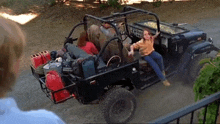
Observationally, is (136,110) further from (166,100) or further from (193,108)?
(193,108)

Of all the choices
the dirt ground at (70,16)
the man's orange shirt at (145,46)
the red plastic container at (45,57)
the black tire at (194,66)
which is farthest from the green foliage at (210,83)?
the dirt ground at (70,16)

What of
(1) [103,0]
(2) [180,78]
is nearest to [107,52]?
(2) [180,78]

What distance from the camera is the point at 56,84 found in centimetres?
443

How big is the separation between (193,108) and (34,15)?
14.1m

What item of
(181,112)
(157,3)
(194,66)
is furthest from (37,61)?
(157,3)

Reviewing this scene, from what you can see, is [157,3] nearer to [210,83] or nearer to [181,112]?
[210,83]

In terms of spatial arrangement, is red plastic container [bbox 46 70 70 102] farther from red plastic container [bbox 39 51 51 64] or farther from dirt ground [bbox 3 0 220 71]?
dirt ground [bbox 3 0 220 71]

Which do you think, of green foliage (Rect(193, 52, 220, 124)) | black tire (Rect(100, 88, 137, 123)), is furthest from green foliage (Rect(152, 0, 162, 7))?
green foliage (Rect(193, 52, 220, 124))

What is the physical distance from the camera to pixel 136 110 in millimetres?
5484

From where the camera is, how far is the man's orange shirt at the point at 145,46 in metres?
5.41

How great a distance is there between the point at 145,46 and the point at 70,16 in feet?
30.8

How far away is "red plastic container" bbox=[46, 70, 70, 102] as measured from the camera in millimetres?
4387

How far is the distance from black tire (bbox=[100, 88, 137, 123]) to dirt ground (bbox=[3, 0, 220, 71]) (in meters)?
5.57

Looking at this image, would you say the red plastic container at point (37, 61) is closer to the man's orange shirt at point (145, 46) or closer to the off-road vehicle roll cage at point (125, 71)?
the off-road vehicle roll cage at point (125, 71)
